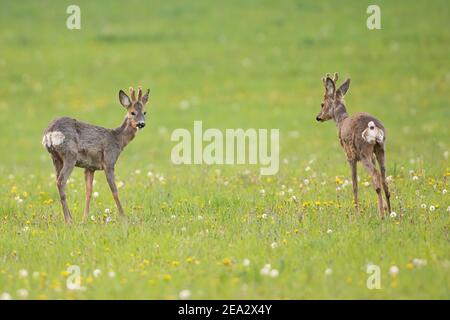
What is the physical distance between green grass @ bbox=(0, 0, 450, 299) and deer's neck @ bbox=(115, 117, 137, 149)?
0.89 meters

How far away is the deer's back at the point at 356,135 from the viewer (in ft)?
33.6

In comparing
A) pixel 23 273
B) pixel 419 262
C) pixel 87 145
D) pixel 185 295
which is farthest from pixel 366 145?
pixel 23 273

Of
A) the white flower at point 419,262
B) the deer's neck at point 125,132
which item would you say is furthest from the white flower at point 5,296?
the deer's neck at point 125,132

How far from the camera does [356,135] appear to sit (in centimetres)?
1040

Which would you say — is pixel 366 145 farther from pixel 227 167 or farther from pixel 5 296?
pixel 227 167

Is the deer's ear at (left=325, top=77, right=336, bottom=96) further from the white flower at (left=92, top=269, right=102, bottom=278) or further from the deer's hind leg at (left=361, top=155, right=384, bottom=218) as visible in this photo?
the white flower at (left=92, top=269, right=102, bottom=278)

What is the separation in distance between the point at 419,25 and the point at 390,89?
212 inches

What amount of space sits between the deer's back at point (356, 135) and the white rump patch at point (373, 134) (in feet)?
0.31

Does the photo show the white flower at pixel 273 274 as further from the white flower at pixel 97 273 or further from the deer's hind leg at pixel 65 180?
the deer's hind leg at pixel 65 180

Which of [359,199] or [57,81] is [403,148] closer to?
[359,199]

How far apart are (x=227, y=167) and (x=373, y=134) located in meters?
6.23

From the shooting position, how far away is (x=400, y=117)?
23625mm

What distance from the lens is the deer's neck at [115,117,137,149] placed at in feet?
37.8
